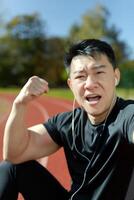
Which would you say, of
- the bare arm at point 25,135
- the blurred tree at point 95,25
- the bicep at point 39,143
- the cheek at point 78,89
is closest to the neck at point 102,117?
the cheek at point 78,89

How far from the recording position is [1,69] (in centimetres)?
7219

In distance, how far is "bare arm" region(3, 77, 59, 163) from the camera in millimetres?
3047

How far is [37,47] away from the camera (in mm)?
78812

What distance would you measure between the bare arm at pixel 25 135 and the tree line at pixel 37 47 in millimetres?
58173

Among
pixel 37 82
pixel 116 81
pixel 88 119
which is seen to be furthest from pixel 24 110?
pixel 116 81

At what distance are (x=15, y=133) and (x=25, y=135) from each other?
0.30ft

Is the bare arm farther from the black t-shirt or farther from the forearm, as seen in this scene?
the black t-shirt

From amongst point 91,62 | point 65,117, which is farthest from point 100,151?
point 91,62

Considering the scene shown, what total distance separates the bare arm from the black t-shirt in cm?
21

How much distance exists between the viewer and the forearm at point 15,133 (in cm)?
317

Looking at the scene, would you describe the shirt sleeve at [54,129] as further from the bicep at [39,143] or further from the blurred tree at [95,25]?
the blurred tree at [95,25]

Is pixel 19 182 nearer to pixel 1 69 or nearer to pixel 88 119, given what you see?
pixel 88 119

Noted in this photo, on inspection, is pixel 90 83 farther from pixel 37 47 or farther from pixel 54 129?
pixel 37 47

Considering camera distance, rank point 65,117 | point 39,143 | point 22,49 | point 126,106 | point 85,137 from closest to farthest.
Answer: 1. point 126,106
2. point 85,137
3. point 65,117
4. point 39,143
5. point 22,49
